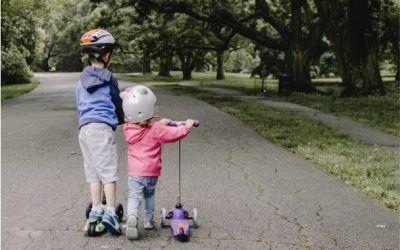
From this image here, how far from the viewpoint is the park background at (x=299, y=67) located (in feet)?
33.1

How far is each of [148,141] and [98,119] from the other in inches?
19.5

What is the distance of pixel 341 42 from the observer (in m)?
23.3

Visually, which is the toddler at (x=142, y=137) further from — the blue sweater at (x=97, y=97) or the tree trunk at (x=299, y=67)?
the tree trunk at (x=299, y=67)

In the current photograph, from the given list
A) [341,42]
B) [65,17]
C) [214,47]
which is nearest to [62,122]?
[341,42]

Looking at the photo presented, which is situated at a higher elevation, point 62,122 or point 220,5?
point 220,5

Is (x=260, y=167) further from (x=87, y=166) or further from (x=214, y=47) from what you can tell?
(x=214, y=47)

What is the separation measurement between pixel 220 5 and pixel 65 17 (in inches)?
2059

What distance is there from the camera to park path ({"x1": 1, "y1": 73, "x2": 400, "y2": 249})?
5.14 meters

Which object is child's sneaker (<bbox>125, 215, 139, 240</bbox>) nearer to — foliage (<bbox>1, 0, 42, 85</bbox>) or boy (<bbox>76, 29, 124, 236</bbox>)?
boy (<bbox>76, 29, 124, 236</bbox>)

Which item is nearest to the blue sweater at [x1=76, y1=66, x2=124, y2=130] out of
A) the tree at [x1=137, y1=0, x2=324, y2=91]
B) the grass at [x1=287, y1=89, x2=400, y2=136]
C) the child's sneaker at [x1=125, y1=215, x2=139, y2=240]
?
the child's sneaker at [x1=125, y1=215, x2=139, y2=240]

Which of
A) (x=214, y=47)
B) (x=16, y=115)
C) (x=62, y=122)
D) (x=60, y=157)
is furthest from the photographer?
(x=214, y=47)

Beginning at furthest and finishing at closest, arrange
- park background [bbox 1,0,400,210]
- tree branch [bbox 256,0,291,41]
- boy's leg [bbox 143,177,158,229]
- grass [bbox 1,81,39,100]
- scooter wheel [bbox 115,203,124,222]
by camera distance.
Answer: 1. tree branch [bbox 256,0,291,41]
2. grass [bbox 1,81,39,100]
3. park background [bbox 1,0,400,210]
4. scooter wheel [bbox 115,203,124,222]
5. boy's leg [bbox 143,177,158,229]

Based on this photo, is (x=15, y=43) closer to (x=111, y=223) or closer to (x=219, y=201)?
(x=219, y=201)

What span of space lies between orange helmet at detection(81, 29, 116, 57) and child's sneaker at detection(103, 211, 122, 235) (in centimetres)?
145
